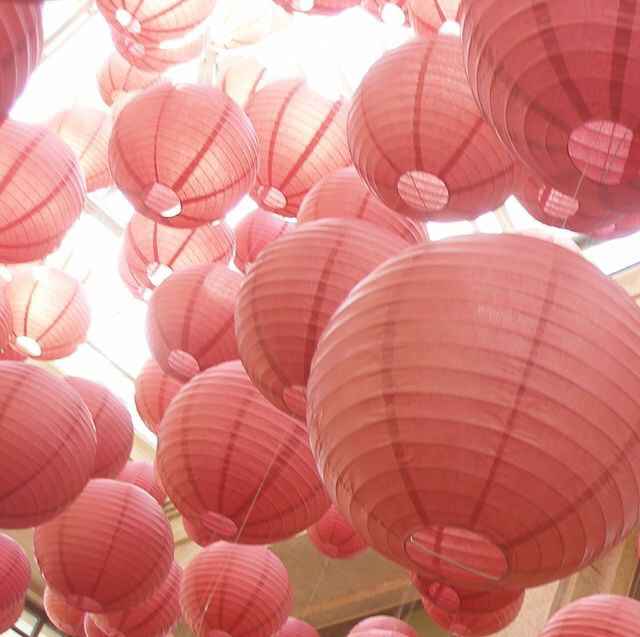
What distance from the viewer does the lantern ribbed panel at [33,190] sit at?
2.68m

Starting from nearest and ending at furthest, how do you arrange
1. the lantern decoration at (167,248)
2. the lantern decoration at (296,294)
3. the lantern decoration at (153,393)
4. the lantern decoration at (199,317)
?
the lantern decoration at (296,294), the lantern decoration at (199,317), the lantern decoration at (167,248), the lantern decoration at (153,393)

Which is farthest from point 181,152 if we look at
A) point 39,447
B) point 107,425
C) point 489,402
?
point 489,402

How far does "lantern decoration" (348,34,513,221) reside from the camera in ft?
6.77

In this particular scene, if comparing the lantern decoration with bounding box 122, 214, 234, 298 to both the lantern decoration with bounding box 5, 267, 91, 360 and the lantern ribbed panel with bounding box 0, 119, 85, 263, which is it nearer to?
the lantern decoration with bounding box 5, 267, 91, 360

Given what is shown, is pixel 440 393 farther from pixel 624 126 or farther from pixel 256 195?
pixel 256 195

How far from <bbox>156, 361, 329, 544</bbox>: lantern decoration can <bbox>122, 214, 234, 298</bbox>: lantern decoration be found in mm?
1052

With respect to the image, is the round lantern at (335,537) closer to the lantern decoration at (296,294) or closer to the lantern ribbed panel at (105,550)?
the lantern ribbed panel at (105,550)

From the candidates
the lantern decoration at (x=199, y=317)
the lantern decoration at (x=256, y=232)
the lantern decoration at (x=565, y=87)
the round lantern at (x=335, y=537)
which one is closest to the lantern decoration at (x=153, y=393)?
the lantern decoration at (x=256, y=232)

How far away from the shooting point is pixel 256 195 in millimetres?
3020

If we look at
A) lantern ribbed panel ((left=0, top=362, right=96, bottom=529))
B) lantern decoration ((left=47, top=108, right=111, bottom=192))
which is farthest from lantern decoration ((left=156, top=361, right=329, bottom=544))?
lantern decoration ((left=47, top=108, right=111, bottom=192))

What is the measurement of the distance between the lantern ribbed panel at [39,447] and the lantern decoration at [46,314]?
1152 mm

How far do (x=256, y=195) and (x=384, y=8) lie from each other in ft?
1.81

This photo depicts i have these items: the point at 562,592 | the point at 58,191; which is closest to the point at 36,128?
the point at 58,191

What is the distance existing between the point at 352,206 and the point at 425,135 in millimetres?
473
